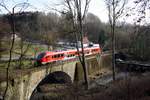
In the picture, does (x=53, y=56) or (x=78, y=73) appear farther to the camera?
(x=78, y=73)

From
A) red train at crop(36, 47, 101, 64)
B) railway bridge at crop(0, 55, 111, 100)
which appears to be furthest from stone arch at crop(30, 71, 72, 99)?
red train at crop(36, 47, 101, 64)

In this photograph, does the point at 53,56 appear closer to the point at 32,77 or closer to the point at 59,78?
the point at 59,78

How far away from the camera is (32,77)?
20188 millimetres

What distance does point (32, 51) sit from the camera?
4019cm

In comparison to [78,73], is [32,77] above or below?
above

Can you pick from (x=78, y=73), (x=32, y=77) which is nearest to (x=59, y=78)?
(x=78, y=73)

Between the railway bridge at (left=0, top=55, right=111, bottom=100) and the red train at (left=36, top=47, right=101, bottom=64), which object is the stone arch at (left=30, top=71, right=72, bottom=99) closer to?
the railway bridge at (left=0, top=55, right=111, bottom=100)

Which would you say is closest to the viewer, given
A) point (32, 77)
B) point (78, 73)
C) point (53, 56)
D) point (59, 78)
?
point (32, 77)

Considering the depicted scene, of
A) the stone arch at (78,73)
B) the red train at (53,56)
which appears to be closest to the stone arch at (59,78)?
A: the stone arch at (78,73)

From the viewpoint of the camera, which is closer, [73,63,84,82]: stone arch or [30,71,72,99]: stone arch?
[30,71,72,99]: stone arch

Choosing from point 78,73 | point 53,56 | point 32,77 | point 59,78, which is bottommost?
point 59,78

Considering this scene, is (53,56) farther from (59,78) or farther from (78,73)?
(78,73)

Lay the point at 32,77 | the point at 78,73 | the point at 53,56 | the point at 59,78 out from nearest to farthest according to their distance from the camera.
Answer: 1. the point at 32,77
2. the point at 53,56
3. the point at 59,78
4. the point at 78,73

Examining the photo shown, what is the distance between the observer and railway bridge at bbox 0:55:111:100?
17.0 metres
